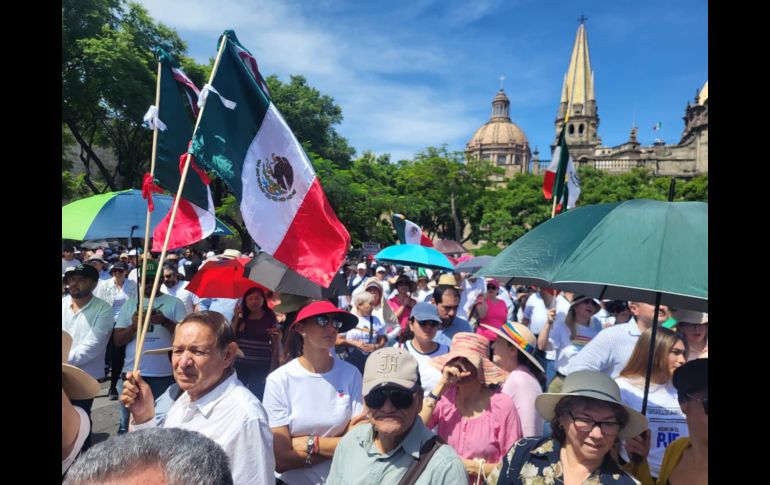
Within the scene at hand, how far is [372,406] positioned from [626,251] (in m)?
1.40

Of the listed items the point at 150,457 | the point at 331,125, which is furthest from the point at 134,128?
the point at 150,457

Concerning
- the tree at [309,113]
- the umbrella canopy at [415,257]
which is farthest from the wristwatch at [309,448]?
the tree at [309,113]

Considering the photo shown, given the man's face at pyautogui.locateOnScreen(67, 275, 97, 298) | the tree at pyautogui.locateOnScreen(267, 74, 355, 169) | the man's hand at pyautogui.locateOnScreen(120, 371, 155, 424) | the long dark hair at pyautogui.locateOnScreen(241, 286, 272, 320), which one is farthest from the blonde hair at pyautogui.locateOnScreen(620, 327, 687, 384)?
the tree at pyautogui.locateOnScreen(267, 74, 355, 169)

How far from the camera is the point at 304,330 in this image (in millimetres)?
3381

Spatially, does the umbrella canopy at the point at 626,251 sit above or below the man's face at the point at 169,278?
above

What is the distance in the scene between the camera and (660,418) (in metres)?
3.24

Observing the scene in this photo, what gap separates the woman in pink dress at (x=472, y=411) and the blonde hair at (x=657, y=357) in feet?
3.29

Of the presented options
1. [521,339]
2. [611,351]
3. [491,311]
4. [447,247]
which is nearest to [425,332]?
[521,339]

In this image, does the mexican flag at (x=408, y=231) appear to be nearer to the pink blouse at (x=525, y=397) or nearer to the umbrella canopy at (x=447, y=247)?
the umbrella canopy at (x=447, y=247)

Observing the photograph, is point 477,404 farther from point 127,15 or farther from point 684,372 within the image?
point 127,15

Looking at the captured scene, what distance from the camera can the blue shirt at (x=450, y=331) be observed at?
5215 millimetres

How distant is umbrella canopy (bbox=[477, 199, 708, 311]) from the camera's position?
2242 mm

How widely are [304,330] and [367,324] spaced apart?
252 centimetres
